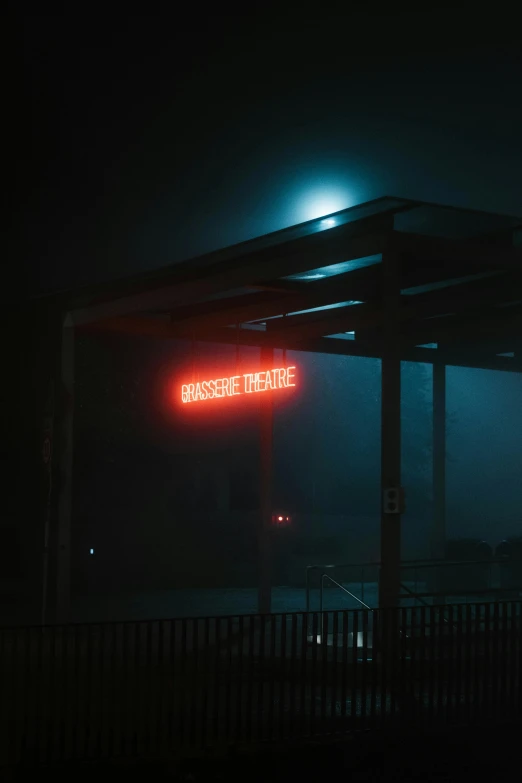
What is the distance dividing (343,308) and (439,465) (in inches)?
221

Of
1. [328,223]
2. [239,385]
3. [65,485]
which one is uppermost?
[328,223]

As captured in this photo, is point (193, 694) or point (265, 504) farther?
point (265, 504)

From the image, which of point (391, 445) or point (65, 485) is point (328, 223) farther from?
point (65, 485)

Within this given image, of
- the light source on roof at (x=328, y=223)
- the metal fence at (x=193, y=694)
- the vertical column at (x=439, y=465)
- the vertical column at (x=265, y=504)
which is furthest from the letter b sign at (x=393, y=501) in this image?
the vertical column at (x=439, y=465)

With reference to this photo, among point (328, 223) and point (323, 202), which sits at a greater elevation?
point (328, 223)

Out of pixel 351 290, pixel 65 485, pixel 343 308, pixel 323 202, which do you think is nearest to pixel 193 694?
pixel 323 202

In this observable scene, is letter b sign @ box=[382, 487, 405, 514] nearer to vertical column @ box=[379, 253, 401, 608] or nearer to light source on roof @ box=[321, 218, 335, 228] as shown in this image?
vertical column @ box=[379, 253, 401, 608]

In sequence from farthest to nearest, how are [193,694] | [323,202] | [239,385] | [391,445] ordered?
[239,385], [391,445], [323,202], [193,694]

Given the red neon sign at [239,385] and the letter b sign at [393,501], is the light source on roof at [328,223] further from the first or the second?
the red neon sign at [239,385]

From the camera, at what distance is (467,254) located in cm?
1315

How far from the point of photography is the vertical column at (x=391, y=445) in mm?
12430

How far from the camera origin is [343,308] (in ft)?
58.3

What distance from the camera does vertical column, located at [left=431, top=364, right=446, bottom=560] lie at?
22.0 metres

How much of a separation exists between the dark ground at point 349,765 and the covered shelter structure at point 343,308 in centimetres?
337
